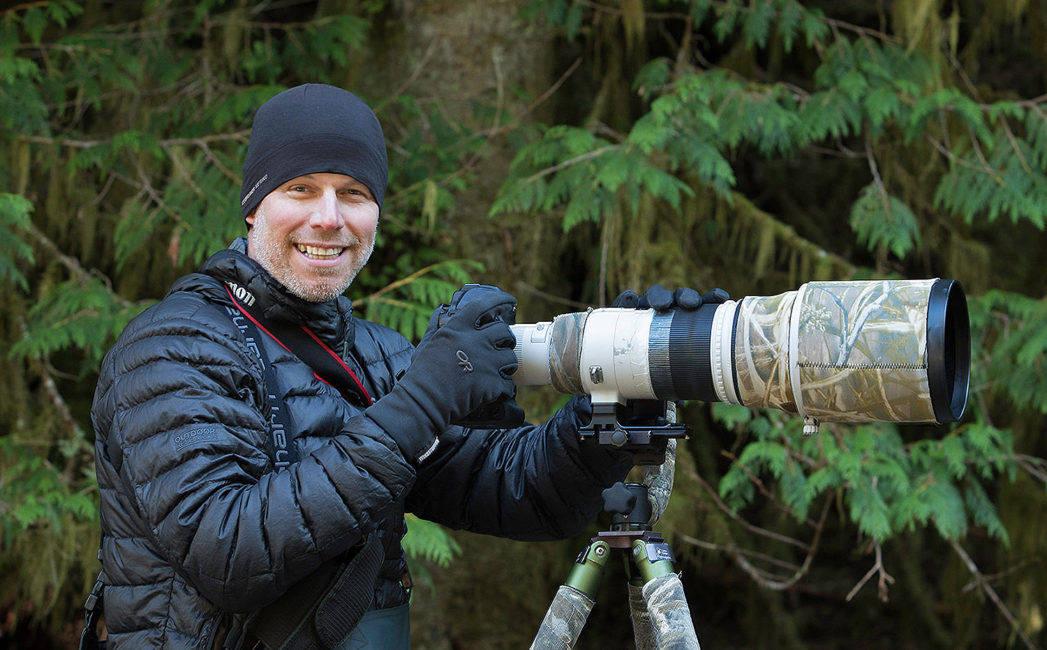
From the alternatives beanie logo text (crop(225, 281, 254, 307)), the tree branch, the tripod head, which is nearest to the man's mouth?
beanie logo text (crop(225, 281, 254, 307))

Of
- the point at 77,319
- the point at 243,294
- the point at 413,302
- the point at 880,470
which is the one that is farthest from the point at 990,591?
the point at 77,319

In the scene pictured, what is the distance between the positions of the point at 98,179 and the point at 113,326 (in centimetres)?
113

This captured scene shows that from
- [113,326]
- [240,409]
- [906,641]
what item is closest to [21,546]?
[113,326]

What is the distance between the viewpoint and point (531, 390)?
14.0ft

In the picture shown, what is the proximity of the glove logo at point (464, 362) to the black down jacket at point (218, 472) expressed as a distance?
7.9 inches

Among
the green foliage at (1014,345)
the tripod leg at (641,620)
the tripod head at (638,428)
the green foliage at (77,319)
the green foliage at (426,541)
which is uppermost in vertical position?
the tripod head at (638,428)

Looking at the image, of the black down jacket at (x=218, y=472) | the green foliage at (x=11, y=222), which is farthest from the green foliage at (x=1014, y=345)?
the green foliage at (x=11, y=222)

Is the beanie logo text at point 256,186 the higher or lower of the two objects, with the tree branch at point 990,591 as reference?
higher

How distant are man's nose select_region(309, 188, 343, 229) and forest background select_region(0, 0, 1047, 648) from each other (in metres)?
1.79

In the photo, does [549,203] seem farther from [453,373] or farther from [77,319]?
[453,373]

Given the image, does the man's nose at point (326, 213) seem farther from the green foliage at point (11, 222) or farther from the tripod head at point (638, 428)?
the green foliage at point (11, 222)

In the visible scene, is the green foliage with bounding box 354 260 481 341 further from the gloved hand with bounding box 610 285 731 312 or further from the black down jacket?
the gloved hand with bounding box 610 285 731 312

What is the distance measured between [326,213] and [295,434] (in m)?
0.43

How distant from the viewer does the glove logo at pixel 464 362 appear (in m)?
1.86
